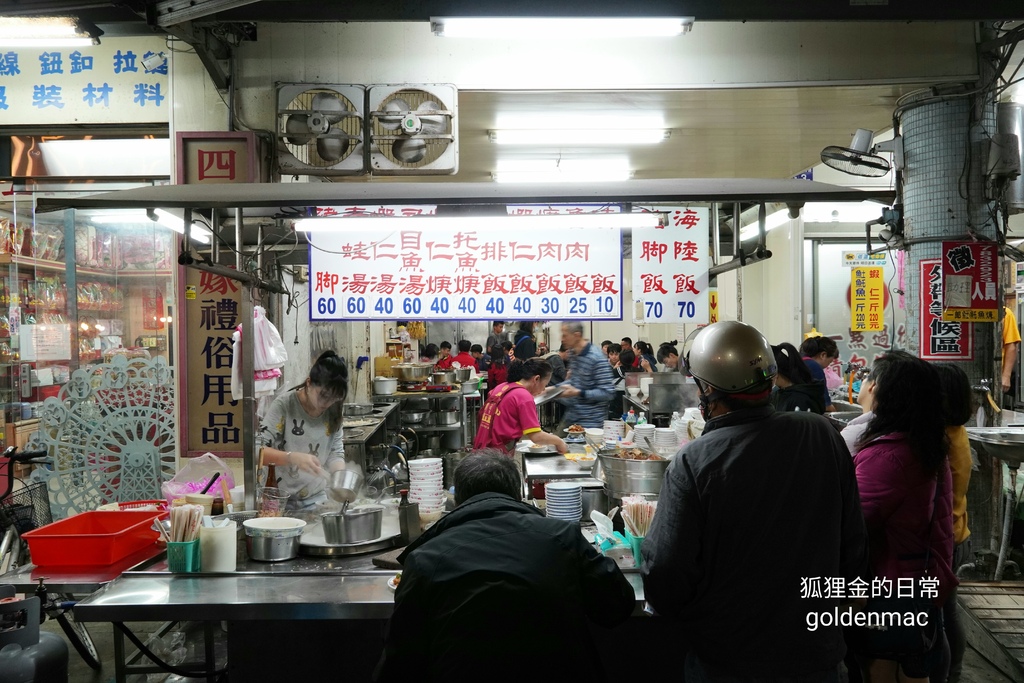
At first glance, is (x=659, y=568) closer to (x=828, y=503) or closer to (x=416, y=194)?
(x=828, y=503)

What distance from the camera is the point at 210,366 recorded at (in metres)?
5.30

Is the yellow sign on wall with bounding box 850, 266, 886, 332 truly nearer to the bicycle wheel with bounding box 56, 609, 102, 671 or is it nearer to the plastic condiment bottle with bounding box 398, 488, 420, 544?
the plastic condiment bottle with bounding box 398, 488, 420, 544

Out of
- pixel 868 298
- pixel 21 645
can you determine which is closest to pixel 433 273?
pixel 21 645

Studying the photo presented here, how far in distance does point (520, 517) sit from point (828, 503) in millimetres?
938

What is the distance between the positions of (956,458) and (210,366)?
4713 millimetres

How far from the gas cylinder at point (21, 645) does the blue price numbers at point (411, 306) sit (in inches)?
95.9

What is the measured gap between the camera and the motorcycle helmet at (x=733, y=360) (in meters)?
2.26

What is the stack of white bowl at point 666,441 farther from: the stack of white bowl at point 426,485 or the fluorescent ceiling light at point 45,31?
the fluorescent ceiling light at point 45,31

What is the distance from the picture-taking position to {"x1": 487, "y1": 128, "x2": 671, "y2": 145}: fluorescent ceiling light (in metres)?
7.12

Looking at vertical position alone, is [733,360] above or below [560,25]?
below

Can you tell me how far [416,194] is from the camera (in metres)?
3.14

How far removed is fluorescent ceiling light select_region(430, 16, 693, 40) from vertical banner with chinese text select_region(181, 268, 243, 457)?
2.44m

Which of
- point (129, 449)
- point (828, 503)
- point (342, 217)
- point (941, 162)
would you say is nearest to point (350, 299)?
point (342, 217)

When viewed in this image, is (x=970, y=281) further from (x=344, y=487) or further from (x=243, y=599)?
(x=243, y=599)
